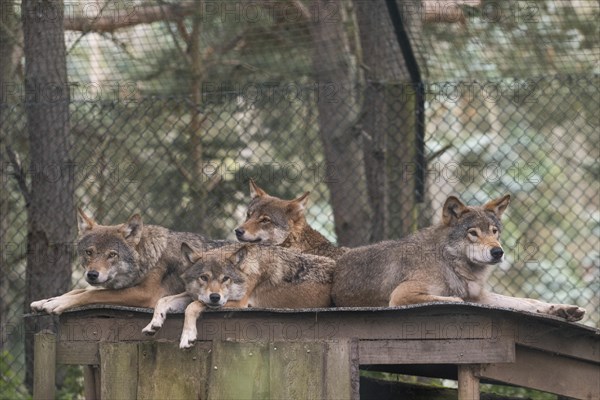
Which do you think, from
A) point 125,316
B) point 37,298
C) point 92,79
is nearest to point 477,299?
point 125,316

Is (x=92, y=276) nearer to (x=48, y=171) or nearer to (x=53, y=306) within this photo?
(x=53, y=306)

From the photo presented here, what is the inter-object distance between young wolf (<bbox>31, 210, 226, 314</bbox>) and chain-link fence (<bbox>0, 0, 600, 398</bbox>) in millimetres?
2063

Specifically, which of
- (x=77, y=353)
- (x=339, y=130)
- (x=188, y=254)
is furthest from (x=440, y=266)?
(x=339, y=130)

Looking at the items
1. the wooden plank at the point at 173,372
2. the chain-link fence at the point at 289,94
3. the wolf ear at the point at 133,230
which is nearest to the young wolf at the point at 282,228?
the chain-link fence at the point at 289,94

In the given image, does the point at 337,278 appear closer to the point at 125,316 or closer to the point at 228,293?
the point at 228,293

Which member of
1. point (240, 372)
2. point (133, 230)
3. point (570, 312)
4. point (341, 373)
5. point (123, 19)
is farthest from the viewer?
point (123, 19)

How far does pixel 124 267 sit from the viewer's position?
23.3ft

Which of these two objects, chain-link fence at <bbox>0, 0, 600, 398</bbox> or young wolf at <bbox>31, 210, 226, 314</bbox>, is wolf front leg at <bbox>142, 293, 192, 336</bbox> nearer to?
young wolf at <bbox>31, 210, 226, 314</bbox>

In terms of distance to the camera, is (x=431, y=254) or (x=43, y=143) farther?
(x=43, y=143)

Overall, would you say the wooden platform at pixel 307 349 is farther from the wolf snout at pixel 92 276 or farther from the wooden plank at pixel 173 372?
the wolf snout at pixel 92 276

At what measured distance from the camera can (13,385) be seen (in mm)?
9484

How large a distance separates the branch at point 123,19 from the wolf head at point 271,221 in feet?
8.47

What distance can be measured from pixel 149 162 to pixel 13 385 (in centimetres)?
304

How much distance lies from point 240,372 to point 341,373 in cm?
64
